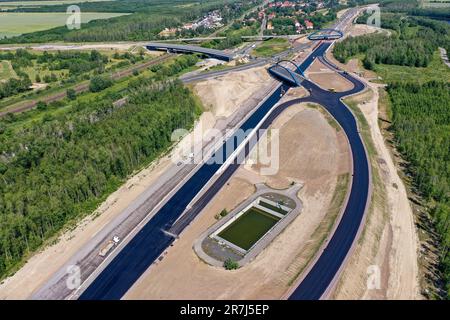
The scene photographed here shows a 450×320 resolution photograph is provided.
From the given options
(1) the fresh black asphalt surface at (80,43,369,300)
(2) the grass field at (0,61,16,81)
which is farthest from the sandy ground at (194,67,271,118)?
(2) the grass field at (0,61,16,81)

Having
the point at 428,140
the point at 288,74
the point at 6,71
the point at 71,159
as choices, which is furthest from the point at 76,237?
the point at 6,71

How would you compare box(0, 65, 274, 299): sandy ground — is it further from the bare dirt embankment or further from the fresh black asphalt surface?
the bare dirt embankment

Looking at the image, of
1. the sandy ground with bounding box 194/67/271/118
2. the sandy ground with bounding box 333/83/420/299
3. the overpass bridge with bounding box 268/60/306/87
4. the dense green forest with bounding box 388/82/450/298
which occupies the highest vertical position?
Result: the overpass bridge with bounding box 268/60/306/87

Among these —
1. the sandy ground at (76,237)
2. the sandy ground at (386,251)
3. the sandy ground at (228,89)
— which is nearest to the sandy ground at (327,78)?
the sandy ground at (228,89)

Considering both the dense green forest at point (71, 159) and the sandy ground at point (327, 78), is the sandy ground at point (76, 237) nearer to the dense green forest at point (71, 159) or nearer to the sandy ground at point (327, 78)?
the dense green forest at point (71, 159)

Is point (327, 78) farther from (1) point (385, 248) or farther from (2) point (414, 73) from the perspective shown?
(1) point (385, 248)
